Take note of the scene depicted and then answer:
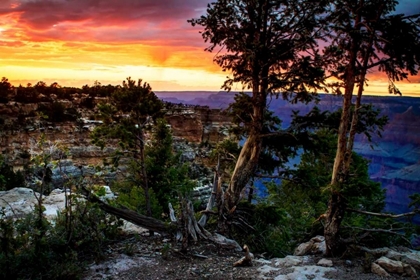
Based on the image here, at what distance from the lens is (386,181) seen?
143 meters

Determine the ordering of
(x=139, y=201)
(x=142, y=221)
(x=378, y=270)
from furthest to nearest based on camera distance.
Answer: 1. (x=139, y=201)
2. (x=142, y=221)
3. (x=378, y=270)

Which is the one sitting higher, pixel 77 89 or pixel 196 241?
pixel 77 89

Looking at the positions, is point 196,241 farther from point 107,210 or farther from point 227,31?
point 227,31

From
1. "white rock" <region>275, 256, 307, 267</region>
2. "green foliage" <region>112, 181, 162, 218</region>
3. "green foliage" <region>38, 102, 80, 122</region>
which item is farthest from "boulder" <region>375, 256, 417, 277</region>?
"green foliage" <region>38, 102, 80, 122</region>

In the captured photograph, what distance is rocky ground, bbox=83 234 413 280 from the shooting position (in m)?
7.41

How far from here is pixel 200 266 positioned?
810 centimetres

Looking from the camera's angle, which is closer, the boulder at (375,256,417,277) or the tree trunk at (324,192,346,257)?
the boulder at (375,256,417,277)

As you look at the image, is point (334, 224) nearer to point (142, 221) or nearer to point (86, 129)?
point (142, 221)

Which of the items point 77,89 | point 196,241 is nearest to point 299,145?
point 196,241

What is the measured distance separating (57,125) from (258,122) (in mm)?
31155

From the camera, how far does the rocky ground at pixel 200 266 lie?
A: 24.3ft

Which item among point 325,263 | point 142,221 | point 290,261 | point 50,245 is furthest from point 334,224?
point 50,245

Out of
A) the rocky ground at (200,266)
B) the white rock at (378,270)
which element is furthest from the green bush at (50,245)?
the white rock at (378,270)

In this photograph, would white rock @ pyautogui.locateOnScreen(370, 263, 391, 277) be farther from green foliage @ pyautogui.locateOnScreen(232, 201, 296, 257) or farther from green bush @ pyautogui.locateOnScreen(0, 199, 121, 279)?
green bush @ pyautogui.locateOnScreen(0, 199, 121, 279)
